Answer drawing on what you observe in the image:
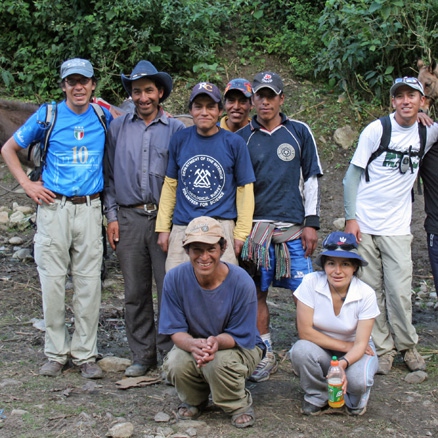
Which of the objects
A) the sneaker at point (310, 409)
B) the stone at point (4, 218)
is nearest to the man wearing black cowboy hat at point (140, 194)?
the sneaker at point (310, 409)

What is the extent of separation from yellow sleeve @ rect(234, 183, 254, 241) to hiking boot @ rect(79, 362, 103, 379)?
55.5 inches

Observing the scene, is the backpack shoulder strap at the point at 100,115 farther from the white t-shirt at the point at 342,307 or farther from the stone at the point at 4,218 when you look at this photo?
the stone at the point at 4,218

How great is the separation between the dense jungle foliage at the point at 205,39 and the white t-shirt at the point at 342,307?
20.3ft

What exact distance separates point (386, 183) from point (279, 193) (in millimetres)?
832

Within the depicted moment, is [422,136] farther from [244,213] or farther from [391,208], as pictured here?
[244,213]

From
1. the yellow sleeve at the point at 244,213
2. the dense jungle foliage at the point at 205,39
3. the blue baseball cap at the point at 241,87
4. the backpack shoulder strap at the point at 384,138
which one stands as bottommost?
the yellow sleeve at the point at 244,213

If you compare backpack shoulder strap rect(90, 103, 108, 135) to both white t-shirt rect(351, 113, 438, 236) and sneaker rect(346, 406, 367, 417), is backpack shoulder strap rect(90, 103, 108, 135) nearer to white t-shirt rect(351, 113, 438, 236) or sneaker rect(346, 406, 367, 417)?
white t-shirt rect(351, 113, 438, 236)

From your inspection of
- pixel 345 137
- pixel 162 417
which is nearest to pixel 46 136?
pixel 162 417

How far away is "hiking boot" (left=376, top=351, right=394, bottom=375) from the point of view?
524 centimetres

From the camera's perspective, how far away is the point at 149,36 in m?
10.6

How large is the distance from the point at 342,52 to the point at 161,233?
6.52 meters

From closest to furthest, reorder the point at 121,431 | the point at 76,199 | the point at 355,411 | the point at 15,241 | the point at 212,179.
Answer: the point at 121,431, the point at 355,411, the point at 212,179, the point at 76,199, the point at 15,241

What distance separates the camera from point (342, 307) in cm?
450

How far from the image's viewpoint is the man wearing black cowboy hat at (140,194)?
16.6 ft
